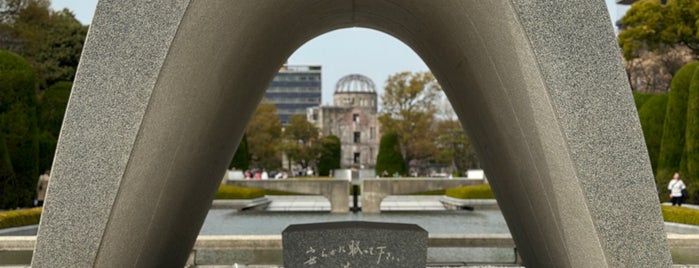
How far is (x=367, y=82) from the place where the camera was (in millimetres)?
82125

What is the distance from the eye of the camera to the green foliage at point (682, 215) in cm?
1572

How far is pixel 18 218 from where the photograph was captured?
1628 centimetres

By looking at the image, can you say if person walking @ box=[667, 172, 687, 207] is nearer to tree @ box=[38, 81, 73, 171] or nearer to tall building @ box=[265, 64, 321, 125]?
tree @ box=[38, 81, 73, 171]

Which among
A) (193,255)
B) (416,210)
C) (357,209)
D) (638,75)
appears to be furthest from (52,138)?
(638,75)

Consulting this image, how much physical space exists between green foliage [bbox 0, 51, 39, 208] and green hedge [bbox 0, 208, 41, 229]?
2177 millimetres

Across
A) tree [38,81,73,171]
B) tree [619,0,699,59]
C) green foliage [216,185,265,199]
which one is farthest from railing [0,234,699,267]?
tree [619,0,699,59]

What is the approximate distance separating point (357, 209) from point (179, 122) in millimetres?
21138

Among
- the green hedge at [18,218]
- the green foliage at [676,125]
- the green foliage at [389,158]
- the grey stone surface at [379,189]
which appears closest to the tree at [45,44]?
the green foliage at [389,158]

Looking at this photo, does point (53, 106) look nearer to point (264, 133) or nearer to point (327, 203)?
point (327, 203)

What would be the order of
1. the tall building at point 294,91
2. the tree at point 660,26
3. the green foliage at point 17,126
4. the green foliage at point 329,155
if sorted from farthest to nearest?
the tall building at point 294,91 → the green foliage at point 329,155 → the tree at point 660,26 → the green foliage at point 17,126

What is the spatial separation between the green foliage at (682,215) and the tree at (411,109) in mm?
30316

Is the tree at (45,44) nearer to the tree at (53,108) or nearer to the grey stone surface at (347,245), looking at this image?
the tree at (53,108)

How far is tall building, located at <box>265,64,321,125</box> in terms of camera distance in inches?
4902

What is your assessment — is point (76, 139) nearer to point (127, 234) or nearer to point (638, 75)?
point (127, 234)
